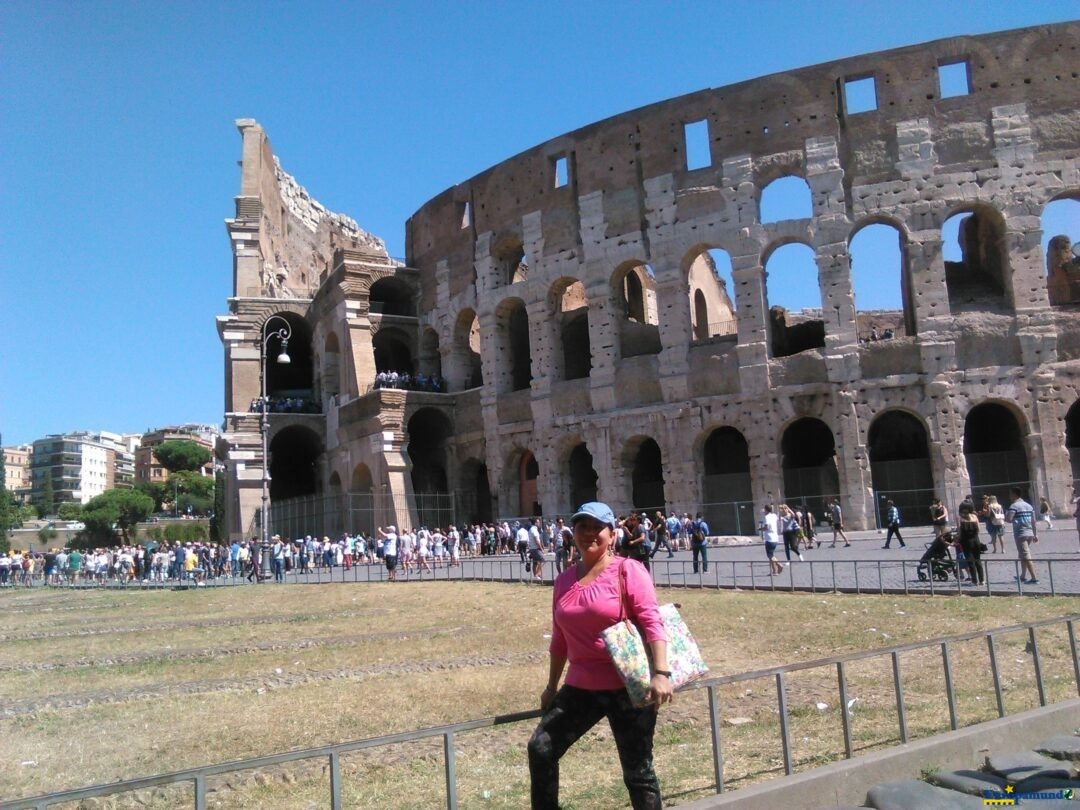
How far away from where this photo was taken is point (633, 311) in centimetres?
3428

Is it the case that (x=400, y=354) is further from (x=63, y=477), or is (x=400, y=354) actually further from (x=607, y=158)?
(x=63, y=477)

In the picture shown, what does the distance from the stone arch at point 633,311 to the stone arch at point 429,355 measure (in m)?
7.46

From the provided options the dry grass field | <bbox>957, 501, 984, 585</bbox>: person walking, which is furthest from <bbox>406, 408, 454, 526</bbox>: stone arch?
<bbox>957, 501, 984, 585</bbox>: person walking

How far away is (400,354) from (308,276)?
30.2 feet

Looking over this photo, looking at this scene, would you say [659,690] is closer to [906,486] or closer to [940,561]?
[940,561]

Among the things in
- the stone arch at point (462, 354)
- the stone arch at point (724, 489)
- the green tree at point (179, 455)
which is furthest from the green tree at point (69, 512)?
the stone arch at point (724, 489)

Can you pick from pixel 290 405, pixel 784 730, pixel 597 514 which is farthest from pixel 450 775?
pixel 290 405

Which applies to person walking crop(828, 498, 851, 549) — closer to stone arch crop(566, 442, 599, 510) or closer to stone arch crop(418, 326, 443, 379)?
stone arch crop(566, 442, 599, 510)

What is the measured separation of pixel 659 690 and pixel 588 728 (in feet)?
1.39

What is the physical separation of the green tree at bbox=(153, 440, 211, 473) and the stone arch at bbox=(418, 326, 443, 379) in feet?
262

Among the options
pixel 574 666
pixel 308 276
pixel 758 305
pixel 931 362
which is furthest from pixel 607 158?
pixel 574 666

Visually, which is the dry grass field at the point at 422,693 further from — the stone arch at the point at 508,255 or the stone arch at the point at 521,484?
the stone arch at the point at 508,255
